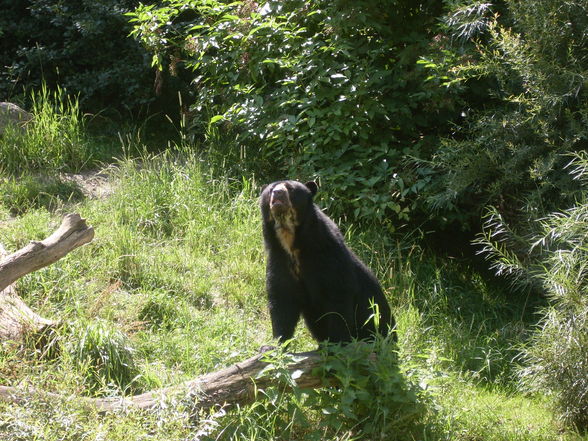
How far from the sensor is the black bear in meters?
5.69

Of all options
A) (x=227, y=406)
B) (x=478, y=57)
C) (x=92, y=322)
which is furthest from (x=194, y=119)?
(x=227, y=406)

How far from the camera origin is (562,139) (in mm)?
6973

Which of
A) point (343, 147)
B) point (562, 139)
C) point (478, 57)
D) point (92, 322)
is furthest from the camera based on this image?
point (343, 147)

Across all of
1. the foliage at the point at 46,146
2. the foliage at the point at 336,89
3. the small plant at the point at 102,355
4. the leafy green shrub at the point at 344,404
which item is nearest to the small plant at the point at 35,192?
the foliage at the point at 46,146

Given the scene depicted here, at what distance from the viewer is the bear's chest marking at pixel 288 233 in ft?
19.0

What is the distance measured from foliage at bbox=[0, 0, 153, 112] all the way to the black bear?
5.92 metres

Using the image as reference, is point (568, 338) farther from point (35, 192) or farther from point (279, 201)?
point (35, 192)

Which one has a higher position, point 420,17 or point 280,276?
point 420,17

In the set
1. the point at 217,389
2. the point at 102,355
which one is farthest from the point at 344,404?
the point at 102,355

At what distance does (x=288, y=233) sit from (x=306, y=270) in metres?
0.30

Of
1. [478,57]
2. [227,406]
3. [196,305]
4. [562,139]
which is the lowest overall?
[196,305]

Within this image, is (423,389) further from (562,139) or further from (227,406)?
(562,139)

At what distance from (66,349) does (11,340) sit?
0.41 m

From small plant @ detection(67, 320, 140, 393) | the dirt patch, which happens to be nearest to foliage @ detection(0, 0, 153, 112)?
the dirt patch
